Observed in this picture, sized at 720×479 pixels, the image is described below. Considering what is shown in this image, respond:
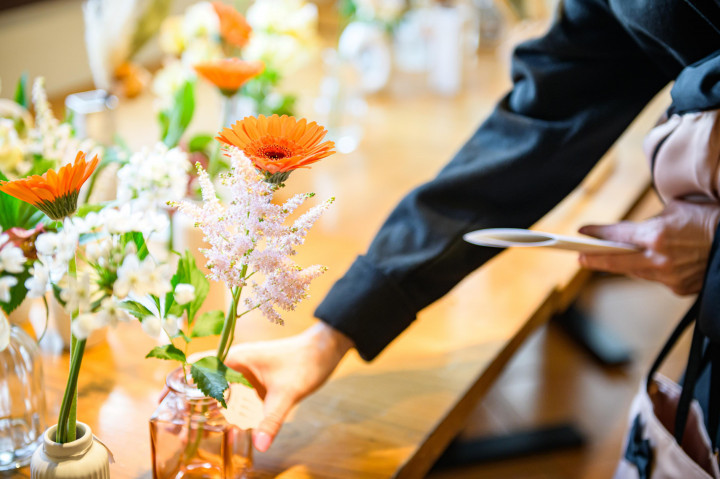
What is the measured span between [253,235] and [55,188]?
144mm

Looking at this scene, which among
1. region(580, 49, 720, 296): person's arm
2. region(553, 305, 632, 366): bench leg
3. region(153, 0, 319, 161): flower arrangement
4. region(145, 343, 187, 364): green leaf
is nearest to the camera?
region(145, 343, 187, 364): green leaf

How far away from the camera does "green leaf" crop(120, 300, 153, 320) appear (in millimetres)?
601

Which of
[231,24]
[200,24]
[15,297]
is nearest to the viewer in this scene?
[15,297]

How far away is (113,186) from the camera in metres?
1.14

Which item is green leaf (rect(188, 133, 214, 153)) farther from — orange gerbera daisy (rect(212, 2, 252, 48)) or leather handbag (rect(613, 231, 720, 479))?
leather handbag (rect(613, 231, 720, 479))

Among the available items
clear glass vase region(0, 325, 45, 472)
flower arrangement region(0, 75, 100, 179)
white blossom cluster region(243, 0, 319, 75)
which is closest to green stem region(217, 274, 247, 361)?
clear glass vase region(0, 325, 45, 472)

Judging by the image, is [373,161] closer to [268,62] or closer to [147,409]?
[268,62]

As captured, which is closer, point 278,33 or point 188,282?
point 188,282

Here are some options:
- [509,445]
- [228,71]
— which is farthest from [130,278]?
[509,445]

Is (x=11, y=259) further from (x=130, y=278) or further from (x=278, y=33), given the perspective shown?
(x=278, y=33)

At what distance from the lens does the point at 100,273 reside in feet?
1.88

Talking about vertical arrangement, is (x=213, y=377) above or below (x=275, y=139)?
below

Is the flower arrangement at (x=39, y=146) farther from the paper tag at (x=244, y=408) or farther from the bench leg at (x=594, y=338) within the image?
the bench leg at (x=594, y=338)

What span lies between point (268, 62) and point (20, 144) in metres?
0.61
